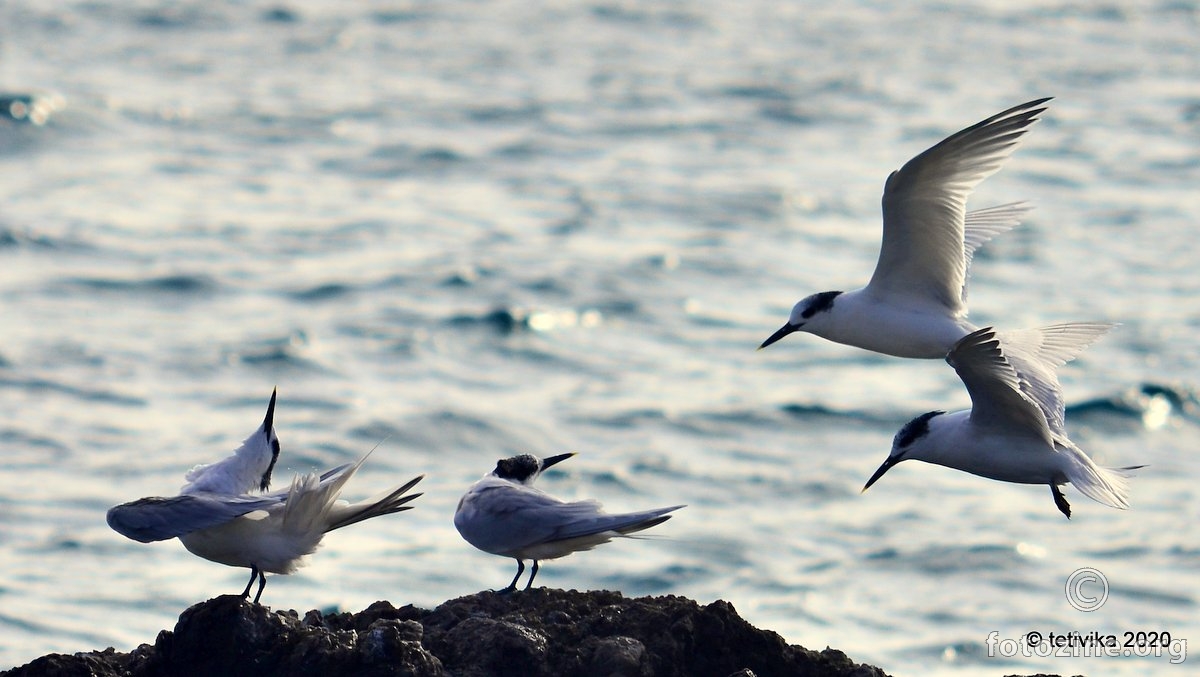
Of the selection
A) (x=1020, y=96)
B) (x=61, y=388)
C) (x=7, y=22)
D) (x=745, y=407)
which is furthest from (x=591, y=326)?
(x=7, y=22)

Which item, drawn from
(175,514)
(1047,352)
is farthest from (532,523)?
(1047,352)

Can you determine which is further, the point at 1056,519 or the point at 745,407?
the point at 745,407

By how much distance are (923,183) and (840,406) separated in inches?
438

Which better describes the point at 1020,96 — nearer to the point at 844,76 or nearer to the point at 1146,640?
the point at 844,76

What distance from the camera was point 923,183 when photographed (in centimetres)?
934

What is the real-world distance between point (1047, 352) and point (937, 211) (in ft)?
3.38

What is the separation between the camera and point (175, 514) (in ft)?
21.3

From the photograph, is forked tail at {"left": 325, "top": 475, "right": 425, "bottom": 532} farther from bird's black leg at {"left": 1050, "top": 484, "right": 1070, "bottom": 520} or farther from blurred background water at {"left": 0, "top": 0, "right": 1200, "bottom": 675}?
blurred background water at {"left": 0, "top": 0, "right": 1200, "bottom": 675}

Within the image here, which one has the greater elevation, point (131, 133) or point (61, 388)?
point (131, 133)

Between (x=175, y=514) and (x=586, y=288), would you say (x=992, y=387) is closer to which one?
(x=175, y=514)

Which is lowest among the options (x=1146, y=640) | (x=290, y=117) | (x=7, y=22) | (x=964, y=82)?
(x=1146, y=640)

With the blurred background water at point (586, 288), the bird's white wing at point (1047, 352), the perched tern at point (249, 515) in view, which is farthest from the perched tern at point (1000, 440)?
the blurred background water at point (586, 288)

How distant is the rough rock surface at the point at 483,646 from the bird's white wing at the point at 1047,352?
283 centimetres

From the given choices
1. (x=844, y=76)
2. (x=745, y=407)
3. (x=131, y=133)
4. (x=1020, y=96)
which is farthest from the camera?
(x=844, y=76)
